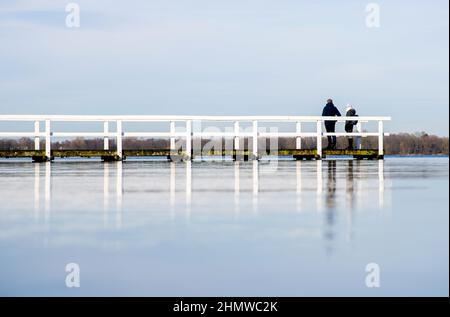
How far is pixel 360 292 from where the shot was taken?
4.27 m

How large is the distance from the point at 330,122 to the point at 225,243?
78.8 feet

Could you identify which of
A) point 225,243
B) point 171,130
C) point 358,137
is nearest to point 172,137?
point 171,130

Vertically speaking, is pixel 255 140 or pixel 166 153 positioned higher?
pixel 255 140

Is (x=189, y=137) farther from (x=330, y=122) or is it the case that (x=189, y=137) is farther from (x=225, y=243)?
(x=225, y=243)

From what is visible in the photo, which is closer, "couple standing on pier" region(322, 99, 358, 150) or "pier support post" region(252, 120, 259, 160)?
"pier support post" region(252, 120, 259, 160)

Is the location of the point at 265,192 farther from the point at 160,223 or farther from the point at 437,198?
the point at 160,223

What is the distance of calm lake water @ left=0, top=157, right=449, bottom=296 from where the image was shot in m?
4.46

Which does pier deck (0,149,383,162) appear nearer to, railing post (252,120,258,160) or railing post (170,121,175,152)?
railing post (170,121,175,152)

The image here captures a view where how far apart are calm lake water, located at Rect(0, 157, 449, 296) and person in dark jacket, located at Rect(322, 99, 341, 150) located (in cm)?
1912

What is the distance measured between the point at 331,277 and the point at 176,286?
2.78 ft

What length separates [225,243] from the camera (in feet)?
19.0

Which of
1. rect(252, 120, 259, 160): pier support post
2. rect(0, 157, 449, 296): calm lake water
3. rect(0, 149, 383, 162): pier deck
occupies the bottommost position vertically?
rect(0, 157, 449, 296): calm lake water

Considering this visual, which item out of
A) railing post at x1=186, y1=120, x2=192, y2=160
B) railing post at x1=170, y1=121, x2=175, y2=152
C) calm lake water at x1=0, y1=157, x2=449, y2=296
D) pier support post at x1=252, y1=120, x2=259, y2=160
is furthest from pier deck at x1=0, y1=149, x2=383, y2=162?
calm lake water at x1=0, y1=157, x2=449, y2=296

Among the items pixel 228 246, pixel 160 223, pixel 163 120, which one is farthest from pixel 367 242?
pixel 163 120
